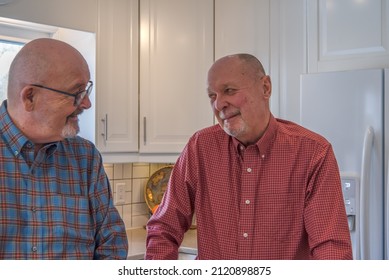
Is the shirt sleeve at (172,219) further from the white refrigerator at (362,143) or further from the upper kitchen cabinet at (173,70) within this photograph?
the upper kitchen cabinet at (173,70)

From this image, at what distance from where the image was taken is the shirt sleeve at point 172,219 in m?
1.12

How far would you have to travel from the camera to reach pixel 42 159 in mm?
1056

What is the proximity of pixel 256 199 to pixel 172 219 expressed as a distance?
0.20 metres

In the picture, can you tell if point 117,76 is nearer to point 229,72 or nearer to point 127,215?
point 127,215

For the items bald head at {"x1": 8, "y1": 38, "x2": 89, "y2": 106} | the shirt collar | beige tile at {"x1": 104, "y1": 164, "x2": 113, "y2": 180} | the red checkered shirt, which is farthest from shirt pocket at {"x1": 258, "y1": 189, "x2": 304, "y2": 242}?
beige tile at {"x1": 104, "y1": 164, "x2": 113, "y2": 180}

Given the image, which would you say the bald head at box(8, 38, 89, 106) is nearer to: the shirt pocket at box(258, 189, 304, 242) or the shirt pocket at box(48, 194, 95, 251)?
the shirt pocket at box(48, 194, 95, 251)

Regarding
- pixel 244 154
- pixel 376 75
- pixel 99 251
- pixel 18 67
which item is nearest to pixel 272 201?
pixel 244 154

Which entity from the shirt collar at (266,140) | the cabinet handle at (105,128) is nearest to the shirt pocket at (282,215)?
the shirt collar at (266,140)

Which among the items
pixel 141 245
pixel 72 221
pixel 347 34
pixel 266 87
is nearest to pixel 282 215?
pixel 266 87

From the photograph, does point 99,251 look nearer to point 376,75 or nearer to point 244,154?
point 244,154

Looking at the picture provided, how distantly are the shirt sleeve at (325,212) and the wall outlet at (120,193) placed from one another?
1435mm

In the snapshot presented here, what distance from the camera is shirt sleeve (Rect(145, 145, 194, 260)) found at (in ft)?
3.66

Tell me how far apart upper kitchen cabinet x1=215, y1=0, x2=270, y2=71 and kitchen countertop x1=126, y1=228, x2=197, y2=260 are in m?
0.77

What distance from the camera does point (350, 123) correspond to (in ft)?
5.63
